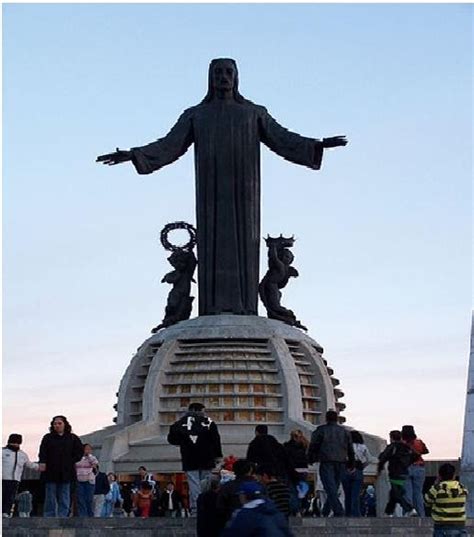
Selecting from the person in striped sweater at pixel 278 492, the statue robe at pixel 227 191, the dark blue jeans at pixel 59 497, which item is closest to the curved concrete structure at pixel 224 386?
the statue robe at pixel 227 191

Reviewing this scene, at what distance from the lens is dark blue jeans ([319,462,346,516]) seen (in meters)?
19.6

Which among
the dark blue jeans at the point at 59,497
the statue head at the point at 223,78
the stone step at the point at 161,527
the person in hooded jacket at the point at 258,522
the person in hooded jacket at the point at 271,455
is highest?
the statue head at the point at 223,78

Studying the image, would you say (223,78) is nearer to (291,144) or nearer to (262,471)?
(291,144)

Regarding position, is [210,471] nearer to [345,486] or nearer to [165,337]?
[345,486]

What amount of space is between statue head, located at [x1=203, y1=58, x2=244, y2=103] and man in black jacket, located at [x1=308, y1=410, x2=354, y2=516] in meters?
24.6

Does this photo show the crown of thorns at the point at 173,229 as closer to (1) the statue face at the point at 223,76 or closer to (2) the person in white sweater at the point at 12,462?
(1) the statue face at the point at 223,76

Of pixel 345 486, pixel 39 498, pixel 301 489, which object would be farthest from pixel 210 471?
pixel 39 498

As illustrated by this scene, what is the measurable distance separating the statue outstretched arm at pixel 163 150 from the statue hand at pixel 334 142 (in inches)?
181

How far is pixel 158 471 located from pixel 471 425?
18.0 m

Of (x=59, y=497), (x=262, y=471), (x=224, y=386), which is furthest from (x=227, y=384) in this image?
(x=262, y=471)

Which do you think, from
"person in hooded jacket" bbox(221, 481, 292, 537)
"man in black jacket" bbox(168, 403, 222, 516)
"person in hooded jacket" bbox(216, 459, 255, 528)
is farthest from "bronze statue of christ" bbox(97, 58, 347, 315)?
"person in hooded jacket" bbox(221, 481, 292, 537)

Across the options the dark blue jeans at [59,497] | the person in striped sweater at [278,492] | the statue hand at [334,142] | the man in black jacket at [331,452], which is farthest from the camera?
the statue hand at [334,142]

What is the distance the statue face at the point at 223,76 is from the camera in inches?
1694

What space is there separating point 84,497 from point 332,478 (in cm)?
352
